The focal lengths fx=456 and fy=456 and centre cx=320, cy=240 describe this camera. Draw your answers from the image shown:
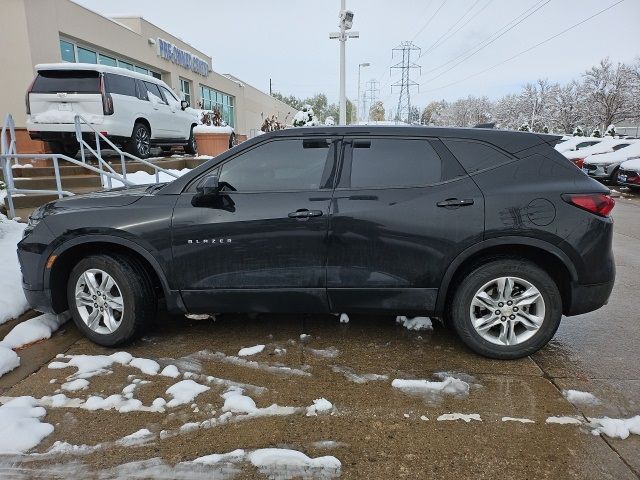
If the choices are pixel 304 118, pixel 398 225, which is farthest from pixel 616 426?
pixel 304 118

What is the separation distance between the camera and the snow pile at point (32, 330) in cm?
373

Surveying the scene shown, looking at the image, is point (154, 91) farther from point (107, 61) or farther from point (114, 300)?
point (114, 300)

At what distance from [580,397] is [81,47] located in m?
17.8

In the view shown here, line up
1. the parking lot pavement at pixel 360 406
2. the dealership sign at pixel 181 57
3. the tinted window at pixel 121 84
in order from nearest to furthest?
the parking lot pavement at pixel 360 406, the tinted window at pixel 121 84, the dealership sign at pixel 181 57

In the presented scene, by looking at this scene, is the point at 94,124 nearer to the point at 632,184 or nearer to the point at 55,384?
the point at 55,384

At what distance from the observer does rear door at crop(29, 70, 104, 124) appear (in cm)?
909

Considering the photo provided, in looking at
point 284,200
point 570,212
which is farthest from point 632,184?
point 284,200

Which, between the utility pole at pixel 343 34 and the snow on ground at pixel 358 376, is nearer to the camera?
the snow on ground at pixel 358 376

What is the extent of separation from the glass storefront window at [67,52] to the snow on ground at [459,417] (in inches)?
631

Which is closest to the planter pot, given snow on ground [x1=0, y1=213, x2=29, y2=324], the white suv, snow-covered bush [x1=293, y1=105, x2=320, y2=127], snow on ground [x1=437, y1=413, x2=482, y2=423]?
the white suv

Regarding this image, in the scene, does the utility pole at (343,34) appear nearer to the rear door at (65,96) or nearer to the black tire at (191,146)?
the black tire at (191,146)

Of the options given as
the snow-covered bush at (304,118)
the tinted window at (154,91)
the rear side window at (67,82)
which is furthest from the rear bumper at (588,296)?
the snow-covered bush at (304,118)

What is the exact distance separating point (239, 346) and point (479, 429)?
192cm

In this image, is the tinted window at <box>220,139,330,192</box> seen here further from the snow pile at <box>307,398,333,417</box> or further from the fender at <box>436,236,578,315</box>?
the snow pile at <box>307,398,333,417</box>
